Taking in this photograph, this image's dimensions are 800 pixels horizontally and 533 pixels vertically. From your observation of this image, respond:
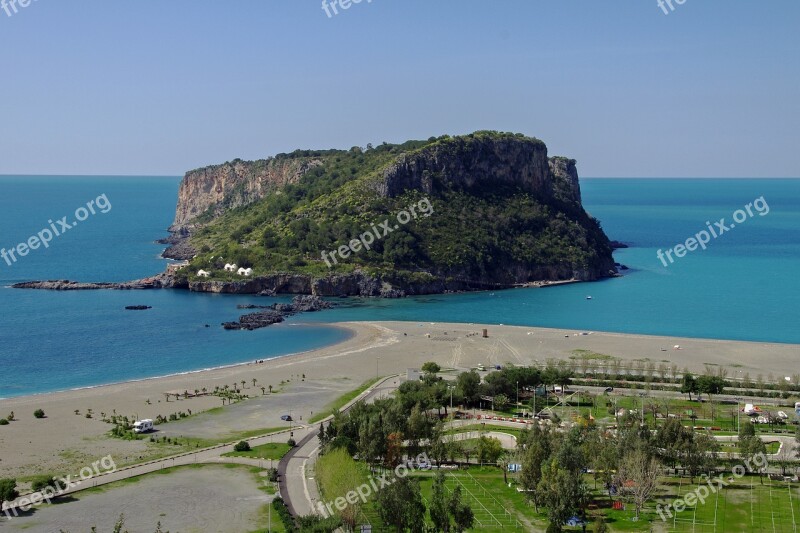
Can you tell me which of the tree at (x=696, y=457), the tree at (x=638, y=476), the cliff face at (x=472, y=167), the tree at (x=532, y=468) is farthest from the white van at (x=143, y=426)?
the cliff face at (x=472, y=167)

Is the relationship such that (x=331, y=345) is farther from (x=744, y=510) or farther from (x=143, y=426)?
(x=744, y=510)

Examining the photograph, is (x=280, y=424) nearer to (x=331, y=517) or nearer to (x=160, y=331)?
(x=331, y=517)

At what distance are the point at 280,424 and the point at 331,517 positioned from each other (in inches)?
824

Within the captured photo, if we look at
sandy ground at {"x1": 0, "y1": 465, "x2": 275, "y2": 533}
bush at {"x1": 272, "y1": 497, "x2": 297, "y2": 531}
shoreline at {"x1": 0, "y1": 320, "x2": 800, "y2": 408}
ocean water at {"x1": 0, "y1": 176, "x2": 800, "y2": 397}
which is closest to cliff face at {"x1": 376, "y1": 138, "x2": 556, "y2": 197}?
ocean water at {"x1": 0, "y1": 176, "x2": 800, "y2": 397}

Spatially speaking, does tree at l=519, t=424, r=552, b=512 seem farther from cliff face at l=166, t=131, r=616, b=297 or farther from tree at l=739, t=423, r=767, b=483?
cliff face at l=166, t=131, r=616, b=297

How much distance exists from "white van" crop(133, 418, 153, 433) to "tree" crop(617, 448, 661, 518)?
27.1 m

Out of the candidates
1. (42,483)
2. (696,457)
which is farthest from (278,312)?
(696,457)

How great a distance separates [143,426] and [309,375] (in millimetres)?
18490

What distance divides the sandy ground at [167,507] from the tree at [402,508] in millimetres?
5872

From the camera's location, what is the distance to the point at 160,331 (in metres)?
83.2

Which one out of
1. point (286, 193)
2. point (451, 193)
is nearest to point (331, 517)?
point (451, 193)

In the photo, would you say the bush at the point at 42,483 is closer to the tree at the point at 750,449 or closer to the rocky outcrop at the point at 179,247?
the tree at the point at 750,449

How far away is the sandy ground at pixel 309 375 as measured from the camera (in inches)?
1889

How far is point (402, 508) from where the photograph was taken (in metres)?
33.5
